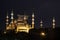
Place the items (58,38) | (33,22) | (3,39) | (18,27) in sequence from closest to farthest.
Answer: (3,39) < (58,38) < (18,27) < (33,22)

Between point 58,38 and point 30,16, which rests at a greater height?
point 30,16

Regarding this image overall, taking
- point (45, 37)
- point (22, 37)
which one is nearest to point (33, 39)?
point (22, 37)

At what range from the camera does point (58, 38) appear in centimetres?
551

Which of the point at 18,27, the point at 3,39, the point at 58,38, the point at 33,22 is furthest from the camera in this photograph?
the point at 33,22

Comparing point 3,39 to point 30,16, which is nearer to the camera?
point 3,39

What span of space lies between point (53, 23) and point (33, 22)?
2.30 ft

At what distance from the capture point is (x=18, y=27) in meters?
6.95

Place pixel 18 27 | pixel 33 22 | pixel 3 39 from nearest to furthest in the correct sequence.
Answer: pixel 3 39, pixel 18 27, pixel 33 22

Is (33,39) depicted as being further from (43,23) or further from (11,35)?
(43,23)

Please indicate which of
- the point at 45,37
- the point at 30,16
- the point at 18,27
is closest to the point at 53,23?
the point at 30,16

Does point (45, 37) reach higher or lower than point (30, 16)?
lower

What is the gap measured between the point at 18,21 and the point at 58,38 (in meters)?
1.98

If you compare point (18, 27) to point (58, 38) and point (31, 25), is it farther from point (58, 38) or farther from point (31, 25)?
point (58, 38)

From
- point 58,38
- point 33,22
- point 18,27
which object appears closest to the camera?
point 58,38
